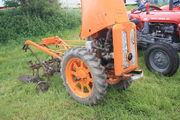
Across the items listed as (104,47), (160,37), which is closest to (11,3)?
(160,37)

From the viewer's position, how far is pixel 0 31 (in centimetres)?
858

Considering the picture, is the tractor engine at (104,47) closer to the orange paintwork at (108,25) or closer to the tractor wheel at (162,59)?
the orange paintwork at (108,25)

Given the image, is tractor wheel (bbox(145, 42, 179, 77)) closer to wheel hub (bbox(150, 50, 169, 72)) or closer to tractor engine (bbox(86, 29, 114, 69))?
wheel hub (bbox(150, 50, 169, 72))

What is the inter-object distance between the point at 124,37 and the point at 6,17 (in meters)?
7.37

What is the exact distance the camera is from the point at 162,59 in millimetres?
4715

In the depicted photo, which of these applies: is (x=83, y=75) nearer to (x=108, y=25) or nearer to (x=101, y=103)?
(x=101, y=103)

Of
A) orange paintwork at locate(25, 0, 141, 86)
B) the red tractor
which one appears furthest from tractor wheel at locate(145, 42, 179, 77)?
orange paintwork at locate(25, 0, 141, 86)

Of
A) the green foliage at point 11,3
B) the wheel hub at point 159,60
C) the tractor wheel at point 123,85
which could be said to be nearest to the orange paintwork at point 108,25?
the tractor wheel at point 123,85

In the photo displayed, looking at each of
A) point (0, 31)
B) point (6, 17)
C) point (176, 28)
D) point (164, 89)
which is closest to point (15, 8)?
point (6, 17)

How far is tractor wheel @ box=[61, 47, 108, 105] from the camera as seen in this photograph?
3100 millimetres

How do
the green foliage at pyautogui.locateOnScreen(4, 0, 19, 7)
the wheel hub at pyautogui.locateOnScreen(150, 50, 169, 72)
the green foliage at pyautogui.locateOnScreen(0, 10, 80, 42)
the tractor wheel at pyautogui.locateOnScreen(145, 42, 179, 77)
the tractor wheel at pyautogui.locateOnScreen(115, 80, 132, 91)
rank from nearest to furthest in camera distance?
1. the tractor wheel at pyautogui.locateOnScreen(115, 80, 132, 91)
2. the tractor wheel at pyautogui.locateOnScreen(145, 42, 179, 77)
3. the wheel hub at pyautogui.locateOnScreen(150, 50, 169, 72)
4. the green foliage at pyautogui.locateOnScreen(0, 10, 80, 42)
5. the green foliage at pyautogui.locateOnScreen(4, 0, 19, 7)

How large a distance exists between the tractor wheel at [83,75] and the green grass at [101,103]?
16 cm

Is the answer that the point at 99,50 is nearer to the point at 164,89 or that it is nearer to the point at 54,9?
the point at 164,89

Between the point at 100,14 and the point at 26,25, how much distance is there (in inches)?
265
